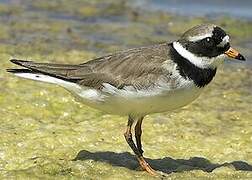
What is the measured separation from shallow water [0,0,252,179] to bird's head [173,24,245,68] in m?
0.98

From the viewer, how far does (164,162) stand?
6754 millimetres

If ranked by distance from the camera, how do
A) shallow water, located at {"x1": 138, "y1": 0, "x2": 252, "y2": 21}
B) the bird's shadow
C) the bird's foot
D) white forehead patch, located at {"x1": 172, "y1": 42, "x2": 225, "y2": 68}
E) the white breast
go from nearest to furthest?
the white breast < white forehead patch, located at {"x1": 172, "y1": 42, "x2": 225, "y2": 68} < the bird's foot < the bird's shadow < shallow water, located at {"x1": 138, "y1": 0, "x2": 252, "y2": 21}

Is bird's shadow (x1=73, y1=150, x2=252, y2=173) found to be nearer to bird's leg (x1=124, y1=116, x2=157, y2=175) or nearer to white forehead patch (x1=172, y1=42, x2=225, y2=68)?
bird's leg (x1=124, y1=116, x2=157, y2=175)

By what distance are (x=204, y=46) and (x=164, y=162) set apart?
4.02ft

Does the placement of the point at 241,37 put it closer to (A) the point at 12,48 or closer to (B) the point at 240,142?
(A) the point at 12,48

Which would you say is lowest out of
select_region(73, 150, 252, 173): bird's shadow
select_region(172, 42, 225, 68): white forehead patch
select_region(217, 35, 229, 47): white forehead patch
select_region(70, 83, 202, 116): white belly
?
select_region(73, 150, 252, 173): bird's shadow

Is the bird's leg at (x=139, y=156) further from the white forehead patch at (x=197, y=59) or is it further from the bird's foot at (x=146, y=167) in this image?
the white forehead patch at (x=197, y=59)

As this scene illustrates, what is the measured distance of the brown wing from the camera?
20.1 ft

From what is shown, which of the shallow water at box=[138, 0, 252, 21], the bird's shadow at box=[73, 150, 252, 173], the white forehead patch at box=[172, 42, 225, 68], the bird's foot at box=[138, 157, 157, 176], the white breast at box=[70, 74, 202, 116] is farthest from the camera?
the shallow water at box=[138, 0, 252, 21]

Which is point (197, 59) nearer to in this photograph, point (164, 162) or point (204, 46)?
point (204, 46)

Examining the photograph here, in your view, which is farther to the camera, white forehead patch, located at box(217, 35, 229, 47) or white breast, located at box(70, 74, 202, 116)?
white forehead patch, located at box(217, 35, 229, 47)

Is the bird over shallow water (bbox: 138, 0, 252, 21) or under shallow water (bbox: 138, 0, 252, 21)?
over

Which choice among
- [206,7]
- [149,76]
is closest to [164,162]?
[149,76]

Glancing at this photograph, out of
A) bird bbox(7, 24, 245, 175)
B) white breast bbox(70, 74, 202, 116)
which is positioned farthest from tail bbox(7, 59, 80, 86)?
white breast bbox(70, 74, 202, 116)
